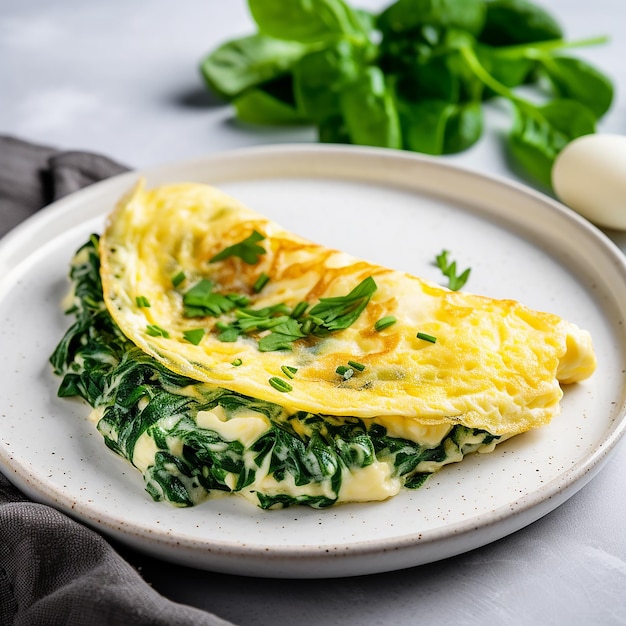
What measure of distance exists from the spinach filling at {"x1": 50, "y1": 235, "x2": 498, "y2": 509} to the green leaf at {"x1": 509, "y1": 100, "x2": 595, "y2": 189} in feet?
9.73

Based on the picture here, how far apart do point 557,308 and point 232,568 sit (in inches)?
84.1

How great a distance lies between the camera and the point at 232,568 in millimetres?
3021

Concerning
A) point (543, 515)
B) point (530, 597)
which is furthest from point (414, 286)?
point (530, 597)

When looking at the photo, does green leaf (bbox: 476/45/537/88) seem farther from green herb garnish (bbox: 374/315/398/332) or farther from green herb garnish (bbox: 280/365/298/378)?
green herb garnish (bbox: 280/365/298/378)

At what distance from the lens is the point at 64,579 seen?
3082 mm

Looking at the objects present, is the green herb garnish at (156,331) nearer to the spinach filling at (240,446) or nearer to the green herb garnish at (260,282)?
the spinach filling at (240,446)

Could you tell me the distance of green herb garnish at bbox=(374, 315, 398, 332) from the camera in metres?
3.62

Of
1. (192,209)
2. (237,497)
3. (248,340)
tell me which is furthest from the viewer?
(192,209)

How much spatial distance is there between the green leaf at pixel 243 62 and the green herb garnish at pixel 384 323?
3.42m

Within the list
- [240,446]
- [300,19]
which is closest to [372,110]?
[300,19]

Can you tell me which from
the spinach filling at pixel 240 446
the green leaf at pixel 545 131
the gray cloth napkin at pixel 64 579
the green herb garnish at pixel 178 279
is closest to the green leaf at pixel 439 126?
the green leaf at pixel 545 131

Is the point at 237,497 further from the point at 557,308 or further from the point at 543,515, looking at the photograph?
the point at 557,308

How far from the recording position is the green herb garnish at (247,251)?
4.17 metres

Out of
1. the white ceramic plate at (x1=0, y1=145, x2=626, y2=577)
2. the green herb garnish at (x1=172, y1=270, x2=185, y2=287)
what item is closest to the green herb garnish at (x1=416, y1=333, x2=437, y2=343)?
the white ceramic plate at (x1=0, y1=145, x2=626, y2=577)
